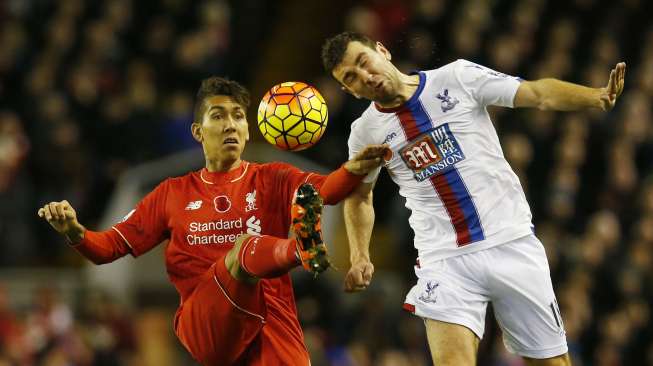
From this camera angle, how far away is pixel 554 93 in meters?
6.81

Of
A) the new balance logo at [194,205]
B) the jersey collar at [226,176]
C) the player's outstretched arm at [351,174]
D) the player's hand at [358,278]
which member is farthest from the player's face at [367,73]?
the new balance logo at [194,205]

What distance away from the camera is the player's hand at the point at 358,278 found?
679 cm

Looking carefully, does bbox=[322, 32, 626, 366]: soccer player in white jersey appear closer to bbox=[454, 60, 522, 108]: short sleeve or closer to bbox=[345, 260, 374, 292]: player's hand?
bbox=[454, 60, 522, 108]: short sleeve

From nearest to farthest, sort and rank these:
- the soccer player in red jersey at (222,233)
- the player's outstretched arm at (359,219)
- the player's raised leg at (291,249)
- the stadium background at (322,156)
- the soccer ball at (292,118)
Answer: the player's raised leg at (291,249) < the soccer player in red jersey at (222,233) < the soccer ball at (292,118) < the player's outstretched arm at (359,219) < the stadium background at (322,156)

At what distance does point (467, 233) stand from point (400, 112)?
81 cm

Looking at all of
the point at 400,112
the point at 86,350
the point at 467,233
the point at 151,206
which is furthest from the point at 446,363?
the point at 86,350

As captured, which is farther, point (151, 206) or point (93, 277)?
point (93, 277)

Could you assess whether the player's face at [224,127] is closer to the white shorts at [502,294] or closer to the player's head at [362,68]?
the player's head at [362,68]

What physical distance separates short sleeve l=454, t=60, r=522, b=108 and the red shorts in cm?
168

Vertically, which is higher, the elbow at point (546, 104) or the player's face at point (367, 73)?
the player's face at point (367, 73)

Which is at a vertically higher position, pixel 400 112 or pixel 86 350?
pixel 400 112

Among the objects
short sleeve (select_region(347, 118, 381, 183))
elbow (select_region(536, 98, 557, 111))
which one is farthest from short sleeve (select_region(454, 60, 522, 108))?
short sleeve (select_region(347, 118, 381, 183))

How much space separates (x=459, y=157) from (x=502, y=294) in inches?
32.9

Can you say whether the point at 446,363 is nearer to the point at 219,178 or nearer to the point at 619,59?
the point at 219,178
